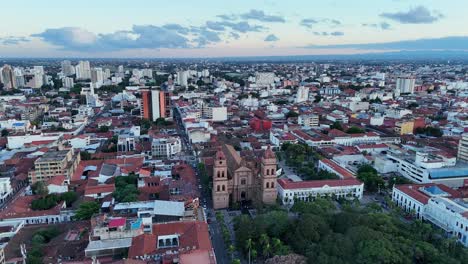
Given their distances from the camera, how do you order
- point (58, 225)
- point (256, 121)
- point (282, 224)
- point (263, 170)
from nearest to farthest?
point (282, 224) → point (58, 225) → point (263, 170) → point (256, 121)

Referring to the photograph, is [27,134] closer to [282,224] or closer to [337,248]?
[282,224]

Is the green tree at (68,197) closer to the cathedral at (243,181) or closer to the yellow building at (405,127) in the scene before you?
the cathedral at (243,181)

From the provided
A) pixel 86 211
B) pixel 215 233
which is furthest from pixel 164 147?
pixel 215 233

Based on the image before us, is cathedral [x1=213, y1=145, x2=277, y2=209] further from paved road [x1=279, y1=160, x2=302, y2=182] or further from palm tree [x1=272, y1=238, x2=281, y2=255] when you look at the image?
palm tree [x1=272, y1=238, x2=281, y2=255]

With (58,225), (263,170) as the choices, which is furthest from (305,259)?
(58,225)

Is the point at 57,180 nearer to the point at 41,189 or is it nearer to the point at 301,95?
the point at 41,189

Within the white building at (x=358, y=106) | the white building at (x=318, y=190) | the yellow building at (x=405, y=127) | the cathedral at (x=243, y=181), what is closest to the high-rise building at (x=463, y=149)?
the yellow building at (x=405, y=127)
